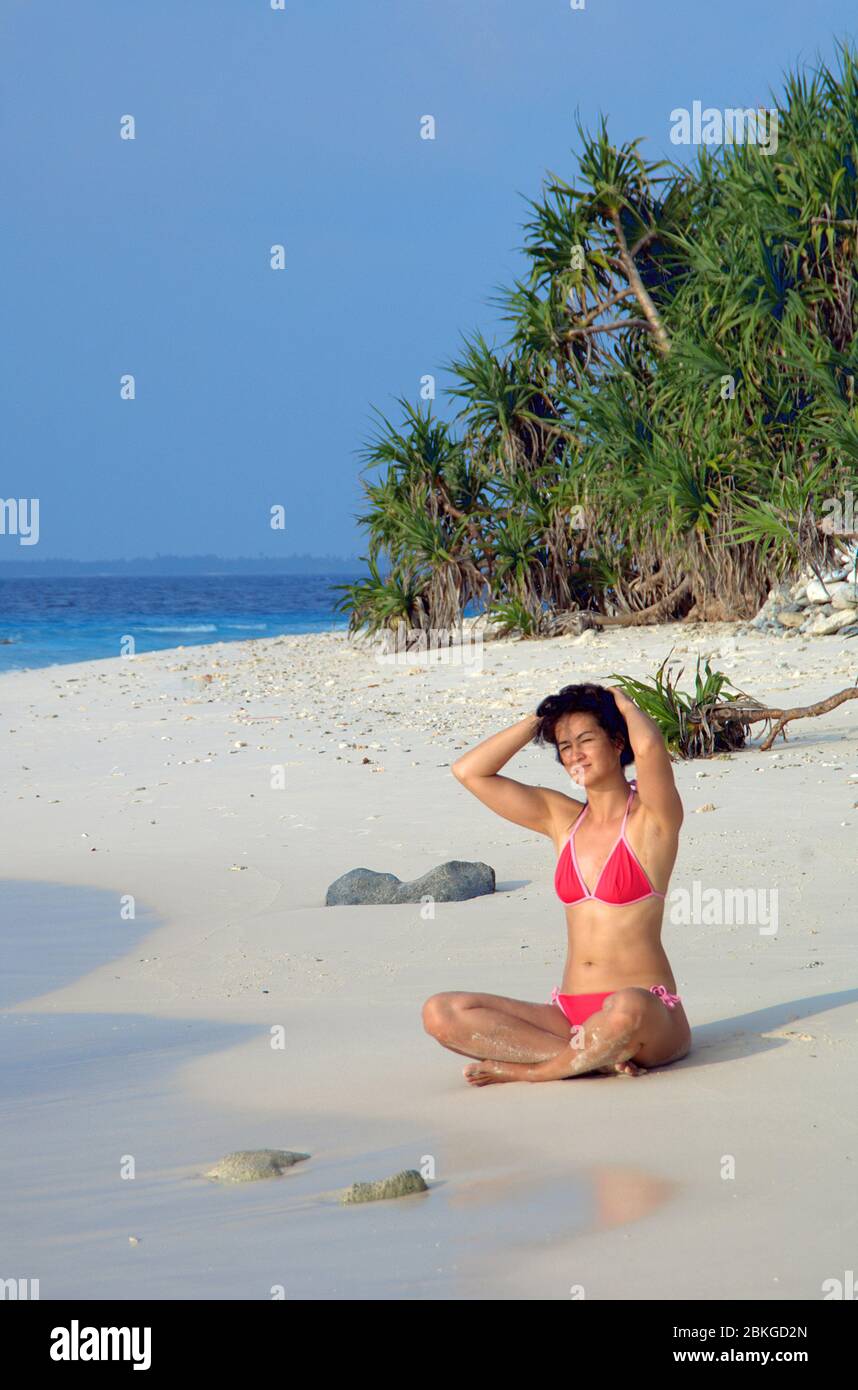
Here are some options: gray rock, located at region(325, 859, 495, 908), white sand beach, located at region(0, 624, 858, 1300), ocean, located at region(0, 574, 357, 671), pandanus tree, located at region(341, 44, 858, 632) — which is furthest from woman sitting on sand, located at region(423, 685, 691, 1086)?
ocean, located at region(0, 574, 357, 671)

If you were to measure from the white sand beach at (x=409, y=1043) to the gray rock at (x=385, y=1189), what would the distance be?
0.06m

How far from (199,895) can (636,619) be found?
39.0 ft

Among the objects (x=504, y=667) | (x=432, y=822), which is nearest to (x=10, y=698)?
(x=504, y=667)

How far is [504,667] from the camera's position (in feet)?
49.6

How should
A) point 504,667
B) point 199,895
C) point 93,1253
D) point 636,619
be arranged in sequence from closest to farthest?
point 93,1253
point 199,895
point 504,667
point 636,619

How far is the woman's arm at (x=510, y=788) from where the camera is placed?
441 centimetres

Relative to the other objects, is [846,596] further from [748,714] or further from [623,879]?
[623,879]

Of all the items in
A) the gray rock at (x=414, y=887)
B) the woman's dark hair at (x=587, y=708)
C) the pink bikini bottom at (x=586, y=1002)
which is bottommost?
the gray rock at (x=414, y=887)

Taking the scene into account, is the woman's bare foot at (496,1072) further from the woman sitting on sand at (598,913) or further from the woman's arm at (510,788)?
the woman's arm at (510,788)

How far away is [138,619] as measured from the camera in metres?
48.6

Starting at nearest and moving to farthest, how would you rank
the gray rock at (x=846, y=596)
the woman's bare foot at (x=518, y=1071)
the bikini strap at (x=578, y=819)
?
the woman's bare foot at (x=518, y=1071) → the bikini strap at (x=578, y=819) → the gray rock at (x=846, y=596)

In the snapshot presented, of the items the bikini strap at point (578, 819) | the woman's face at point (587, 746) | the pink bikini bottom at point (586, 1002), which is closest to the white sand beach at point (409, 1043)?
the pink bikini bottom at point (586, 1002)

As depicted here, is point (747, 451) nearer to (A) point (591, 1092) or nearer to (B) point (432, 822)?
(B) point (432, 822)

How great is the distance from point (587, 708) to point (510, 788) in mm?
419
